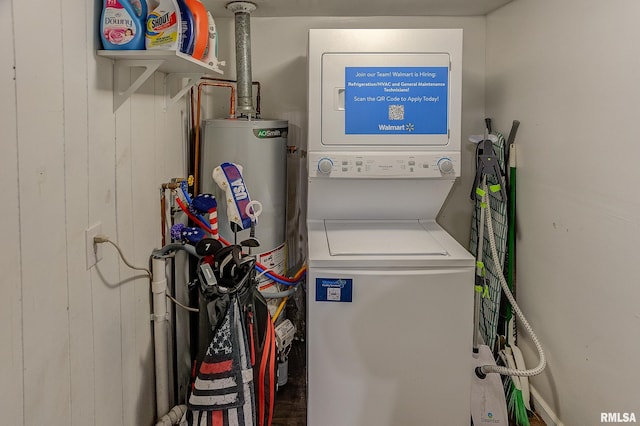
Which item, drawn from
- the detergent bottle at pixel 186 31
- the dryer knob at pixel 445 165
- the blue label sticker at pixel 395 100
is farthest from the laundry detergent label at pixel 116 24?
the dryer knob at pixel 445 165

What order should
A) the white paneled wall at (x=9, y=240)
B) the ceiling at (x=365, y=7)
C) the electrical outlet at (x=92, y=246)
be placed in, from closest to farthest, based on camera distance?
the white paneled wall at (x=9, y=240)
the electrical outlet at (x=92, y=246)
the ceiling at (x=365, y=7)

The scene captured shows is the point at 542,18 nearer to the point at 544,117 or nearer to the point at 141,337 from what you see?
the point at 544,117

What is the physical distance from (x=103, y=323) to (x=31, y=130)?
668 millimetres

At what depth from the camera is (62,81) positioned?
3.89 ft

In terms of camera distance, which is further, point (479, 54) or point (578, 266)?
point (479, 54)

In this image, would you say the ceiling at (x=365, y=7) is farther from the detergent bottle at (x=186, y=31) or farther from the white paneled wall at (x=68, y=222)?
the white paneled wall at (x=68, y=222)

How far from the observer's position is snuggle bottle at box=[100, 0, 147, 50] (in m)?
1.38

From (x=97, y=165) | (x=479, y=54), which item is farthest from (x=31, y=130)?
(x=479, y=54)

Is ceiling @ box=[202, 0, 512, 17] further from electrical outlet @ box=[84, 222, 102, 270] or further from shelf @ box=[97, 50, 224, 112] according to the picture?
electrical outlet @ box=[84, 222, 102, 270]

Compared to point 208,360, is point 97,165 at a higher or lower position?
higher
